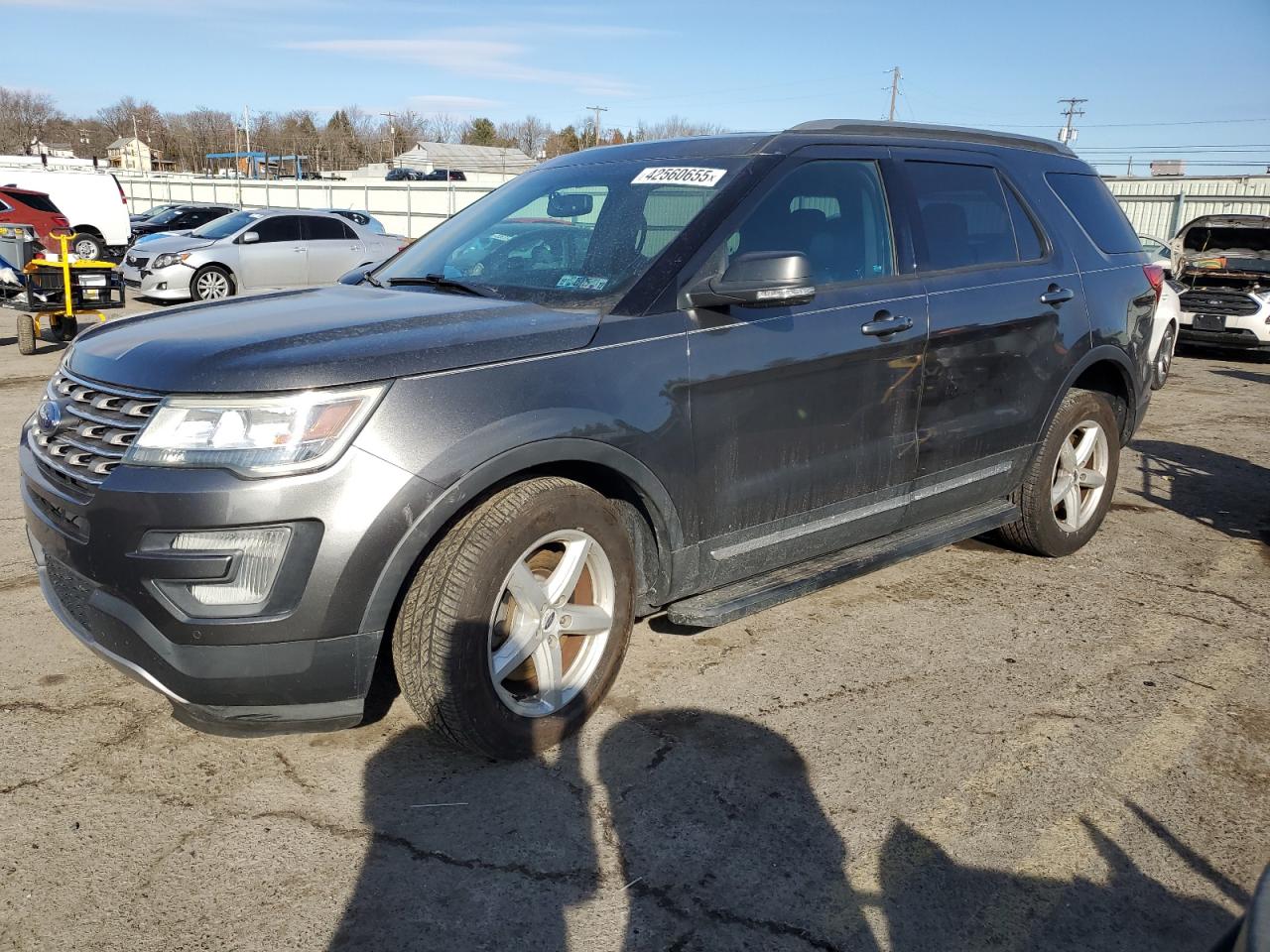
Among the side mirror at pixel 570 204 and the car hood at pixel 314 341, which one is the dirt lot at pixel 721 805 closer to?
the car hood at pixel 314 341

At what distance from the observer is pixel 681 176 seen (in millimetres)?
3793

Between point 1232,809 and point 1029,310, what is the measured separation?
229cm

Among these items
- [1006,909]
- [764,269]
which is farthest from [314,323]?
[1006,909]

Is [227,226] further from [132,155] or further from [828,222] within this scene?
[132,155]

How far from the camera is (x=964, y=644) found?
4.18 m

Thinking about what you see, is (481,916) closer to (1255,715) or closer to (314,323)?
(314,323)

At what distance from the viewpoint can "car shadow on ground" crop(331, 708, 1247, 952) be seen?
2457mm

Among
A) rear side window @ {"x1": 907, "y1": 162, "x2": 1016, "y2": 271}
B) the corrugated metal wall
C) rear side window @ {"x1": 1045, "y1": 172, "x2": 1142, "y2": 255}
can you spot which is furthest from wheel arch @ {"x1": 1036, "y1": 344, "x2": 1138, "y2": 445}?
the corrugated metal wall

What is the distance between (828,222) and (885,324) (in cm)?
45

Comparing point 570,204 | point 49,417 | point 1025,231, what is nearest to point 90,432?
point 49,417

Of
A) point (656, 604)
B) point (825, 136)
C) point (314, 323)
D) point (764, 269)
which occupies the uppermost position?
point (825, 136)

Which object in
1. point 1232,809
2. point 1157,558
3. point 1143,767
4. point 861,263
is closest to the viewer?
point 1232,809

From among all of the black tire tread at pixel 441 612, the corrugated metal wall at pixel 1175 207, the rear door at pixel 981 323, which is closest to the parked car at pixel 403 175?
the corrugated metal wall at pixel 1175 207

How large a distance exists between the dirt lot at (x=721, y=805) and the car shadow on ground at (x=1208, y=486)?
1.93m
